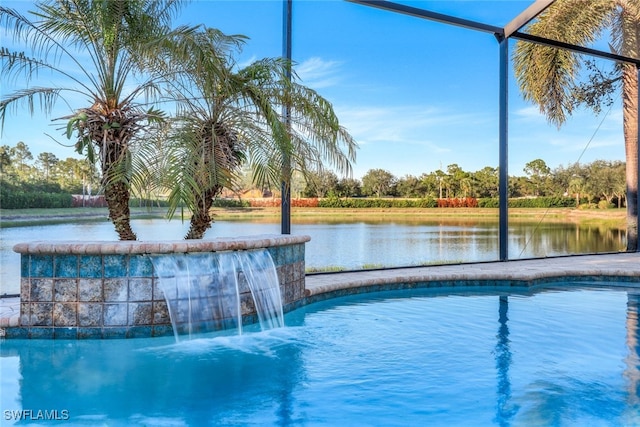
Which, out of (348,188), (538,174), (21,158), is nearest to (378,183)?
(348,188)

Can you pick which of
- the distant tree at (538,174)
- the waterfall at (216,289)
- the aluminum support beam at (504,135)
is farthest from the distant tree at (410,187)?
the waterfall at (216,289)

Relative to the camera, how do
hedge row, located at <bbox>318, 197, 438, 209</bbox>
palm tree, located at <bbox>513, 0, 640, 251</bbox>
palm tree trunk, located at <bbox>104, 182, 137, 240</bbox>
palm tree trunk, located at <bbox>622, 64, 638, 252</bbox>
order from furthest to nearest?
palm tree trunk, located at <bbox>622, 64, 638, 252</bbox>
palm tree, located at <bbox>513, 0, 640, 251</bbox>
hedge row, located at <bbox>318, 197, 438, 209</bbox>
palm tree trunk, located at <bbox>104, 182, 137, 240</bbox>

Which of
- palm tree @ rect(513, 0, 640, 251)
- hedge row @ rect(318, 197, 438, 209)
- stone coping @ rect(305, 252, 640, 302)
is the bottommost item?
stone coping @ rect(305, 252, 640, 302)

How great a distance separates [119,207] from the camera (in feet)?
18.2

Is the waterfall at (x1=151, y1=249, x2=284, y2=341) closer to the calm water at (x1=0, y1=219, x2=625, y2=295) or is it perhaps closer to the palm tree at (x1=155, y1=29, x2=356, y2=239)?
the palm tree at (x1=155, y1=29, x2=356, y2=239)

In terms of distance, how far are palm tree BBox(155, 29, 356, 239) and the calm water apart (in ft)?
7.85

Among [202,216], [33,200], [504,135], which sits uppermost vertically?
[504,135]

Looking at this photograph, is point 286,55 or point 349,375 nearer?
point 349,375

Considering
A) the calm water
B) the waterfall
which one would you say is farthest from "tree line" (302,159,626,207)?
the waterfall

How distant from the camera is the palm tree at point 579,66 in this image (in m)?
10.6

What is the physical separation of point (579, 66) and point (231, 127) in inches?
367

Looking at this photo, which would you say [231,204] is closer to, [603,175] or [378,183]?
[378,183]

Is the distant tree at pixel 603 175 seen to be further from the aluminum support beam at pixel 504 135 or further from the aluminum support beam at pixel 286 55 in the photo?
the aluminum support beam at pixel 286 55

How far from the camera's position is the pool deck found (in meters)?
7.02
